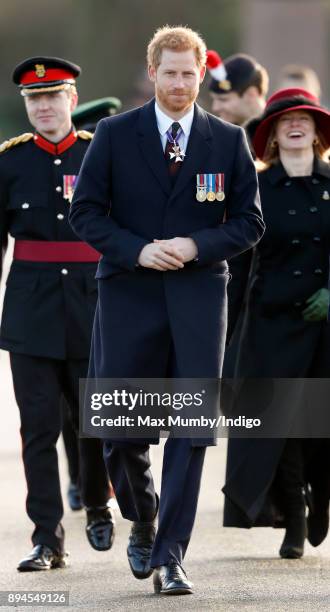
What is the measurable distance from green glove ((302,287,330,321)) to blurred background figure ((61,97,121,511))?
5.46ft

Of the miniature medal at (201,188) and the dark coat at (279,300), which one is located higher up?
the miniature medal at (201,188)

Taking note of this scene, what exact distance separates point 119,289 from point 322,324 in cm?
133

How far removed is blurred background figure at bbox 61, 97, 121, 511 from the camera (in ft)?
29.5

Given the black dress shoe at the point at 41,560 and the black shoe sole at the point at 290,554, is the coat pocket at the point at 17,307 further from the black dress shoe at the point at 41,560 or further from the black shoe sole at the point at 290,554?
the black shoe sole at the point at 290,554

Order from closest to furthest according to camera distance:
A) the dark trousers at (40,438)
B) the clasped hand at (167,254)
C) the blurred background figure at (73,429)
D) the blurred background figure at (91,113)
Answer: the clasped hand at (167,254)
the dark trousers at (40,438)
the blurred background figure at (73,429)
the blurred background figure at (91,113)

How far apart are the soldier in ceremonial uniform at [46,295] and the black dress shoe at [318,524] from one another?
0.86 metres

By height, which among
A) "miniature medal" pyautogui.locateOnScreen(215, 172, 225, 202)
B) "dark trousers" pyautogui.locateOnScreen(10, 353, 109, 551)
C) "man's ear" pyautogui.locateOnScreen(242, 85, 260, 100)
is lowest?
"dark trousers" pyautogui.locateOnScreen(10, 353, 109, 551)

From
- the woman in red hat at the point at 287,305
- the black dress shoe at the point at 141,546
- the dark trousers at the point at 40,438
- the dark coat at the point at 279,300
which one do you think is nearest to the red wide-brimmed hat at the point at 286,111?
the woman in red hat at the point at 287,305

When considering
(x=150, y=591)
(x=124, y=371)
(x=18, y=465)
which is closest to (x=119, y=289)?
(x=124, y=371)

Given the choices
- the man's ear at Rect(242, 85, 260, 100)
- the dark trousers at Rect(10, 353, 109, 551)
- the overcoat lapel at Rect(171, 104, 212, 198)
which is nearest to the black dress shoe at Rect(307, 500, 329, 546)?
the dark trousers at Rect(10, 353, 109, 551)

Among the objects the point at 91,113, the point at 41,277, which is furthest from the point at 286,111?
the point at 91,113

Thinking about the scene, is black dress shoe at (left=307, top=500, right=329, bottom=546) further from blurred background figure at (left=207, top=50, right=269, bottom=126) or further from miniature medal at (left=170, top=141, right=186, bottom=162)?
blurred background figure at (left=207, top=50, right=269, bottom=126)

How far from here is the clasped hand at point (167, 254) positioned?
6.37 m

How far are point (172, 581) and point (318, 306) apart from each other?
1.55 m
